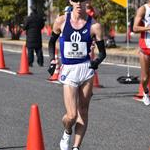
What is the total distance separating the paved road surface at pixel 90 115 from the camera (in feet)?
25.4

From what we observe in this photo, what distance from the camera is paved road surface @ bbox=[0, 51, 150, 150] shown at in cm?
774

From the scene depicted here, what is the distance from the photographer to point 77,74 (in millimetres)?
6605

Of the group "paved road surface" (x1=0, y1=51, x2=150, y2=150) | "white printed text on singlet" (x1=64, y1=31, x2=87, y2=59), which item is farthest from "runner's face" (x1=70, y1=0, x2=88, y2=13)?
"paved road surface" (x1=0, y1=51, x2=150, y2=150)

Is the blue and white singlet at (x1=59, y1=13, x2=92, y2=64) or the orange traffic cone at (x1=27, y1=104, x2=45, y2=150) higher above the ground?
the blue and white singlet at (x1=59, y1=13, x2=92, y2=64)

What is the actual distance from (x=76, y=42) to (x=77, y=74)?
1.13ft

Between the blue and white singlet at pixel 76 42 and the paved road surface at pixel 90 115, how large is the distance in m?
1.32

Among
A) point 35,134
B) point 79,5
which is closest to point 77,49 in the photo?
point 79,5

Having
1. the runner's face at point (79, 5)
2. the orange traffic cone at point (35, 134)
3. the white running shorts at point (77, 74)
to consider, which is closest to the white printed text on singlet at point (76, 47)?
the white running shorts at point (77, 74)

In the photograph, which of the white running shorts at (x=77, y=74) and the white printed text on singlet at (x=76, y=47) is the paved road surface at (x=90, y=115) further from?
the white printed text on singlet at (x=76, y=47)

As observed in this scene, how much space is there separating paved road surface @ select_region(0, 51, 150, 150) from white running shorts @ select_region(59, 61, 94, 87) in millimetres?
1116

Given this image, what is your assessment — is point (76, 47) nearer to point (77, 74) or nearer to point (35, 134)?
point (77, 74)

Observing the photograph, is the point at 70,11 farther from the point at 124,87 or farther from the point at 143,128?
the point at 124,87

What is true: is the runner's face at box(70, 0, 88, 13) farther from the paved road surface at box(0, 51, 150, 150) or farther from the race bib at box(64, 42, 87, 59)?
the paved road surface at box(0, 51, 150, 150)

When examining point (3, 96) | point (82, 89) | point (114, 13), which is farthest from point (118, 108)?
point (114, 13)
